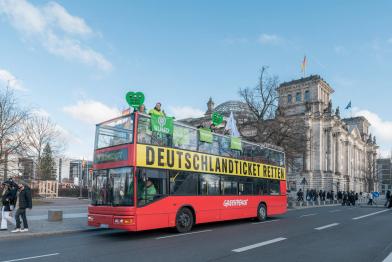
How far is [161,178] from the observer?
13.7 metres

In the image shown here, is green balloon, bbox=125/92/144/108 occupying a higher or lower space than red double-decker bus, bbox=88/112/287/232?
higher

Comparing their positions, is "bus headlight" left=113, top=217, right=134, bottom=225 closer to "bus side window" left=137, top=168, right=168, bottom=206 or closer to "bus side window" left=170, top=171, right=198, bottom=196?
"bus side window" left=137, top=168, right=168, bottom=206

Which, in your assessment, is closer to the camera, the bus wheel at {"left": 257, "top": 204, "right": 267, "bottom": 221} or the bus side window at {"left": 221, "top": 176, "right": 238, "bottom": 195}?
the bus side window at {"left": 221, "top": 176, "right": 238, "bottom": 195}

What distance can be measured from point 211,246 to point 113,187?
14.2 feet

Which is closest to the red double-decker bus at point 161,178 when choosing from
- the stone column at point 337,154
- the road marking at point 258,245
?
the road marking at point 258,245

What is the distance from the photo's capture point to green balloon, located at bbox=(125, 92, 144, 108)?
1373 cm

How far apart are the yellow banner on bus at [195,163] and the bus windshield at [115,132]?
2.21 feet

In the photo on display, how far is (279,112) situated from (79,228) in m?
25.8

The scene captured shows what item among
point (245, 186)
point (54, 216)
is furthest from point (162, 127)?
point (54, 216)

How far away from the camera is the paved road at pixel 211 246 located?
9.35m

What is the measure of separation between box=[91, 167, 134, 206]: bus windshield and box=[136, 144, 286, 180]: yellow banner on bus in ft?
2.35

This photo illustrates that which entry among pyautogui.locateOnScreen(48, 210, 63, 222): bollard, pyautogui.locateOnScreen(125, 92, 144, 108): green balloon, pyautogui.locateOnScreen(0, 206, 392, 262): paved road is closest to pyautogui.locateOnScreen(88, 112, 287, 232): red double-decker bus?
pyautogui.locateOnScreen(125, 92, 144, 108): green balloon

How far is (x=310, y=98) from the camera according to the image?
9325cm

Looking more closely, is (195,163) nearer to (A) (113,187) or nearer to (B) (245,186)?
(A) (113,187)
